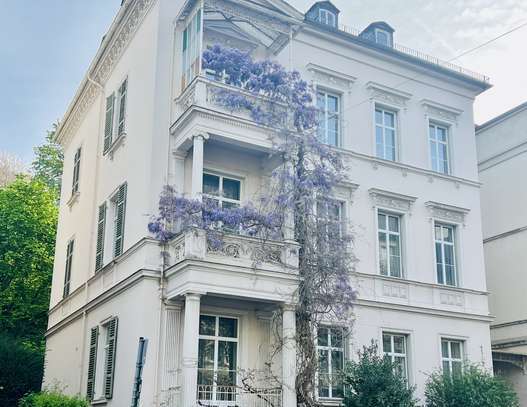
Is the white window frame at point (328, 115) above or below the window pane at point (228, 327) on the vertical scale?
above

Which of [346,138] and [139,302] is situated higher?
[346,138]

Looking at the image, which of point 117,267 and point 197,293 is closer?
point 197,293

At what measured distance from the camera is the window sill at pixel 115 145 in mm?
20967

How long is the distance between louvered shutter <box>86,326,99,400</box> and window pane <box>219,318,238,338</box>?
13.6 feet

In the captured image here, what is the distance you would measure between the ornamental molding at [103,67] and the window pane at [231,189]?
5791 millimetres

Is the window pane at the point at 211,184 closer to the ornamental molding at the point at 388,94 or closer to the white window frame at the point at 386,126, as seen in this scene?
the white window frame at the point at 386,126

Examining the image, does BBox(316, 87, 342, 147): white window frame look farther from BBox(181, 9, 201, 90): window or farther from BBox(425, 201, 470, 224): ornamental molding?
BBox(181, 9, 201, 90): window

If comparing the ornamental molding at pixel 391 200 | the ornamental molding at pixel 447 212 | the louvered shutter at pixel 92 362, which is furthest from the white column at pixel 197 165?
the ornamental molding at pixel 447 212

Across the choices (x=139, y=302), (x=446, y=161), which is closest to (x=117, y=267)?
(x=139, y=302)

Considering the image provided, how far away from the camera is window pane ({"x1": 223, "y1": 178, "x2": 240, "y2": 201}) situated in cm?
1956

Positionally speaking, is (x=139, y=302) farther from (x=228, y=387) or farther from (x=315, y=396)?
(x=315, y=396)

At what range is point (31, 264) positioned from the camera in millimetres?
31234

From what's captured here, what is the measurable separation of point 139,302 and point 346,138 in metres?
8.95

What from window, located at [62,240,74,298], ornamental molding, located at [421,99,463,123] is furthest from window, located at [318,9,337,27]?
window, located at [62,240,74,298]
